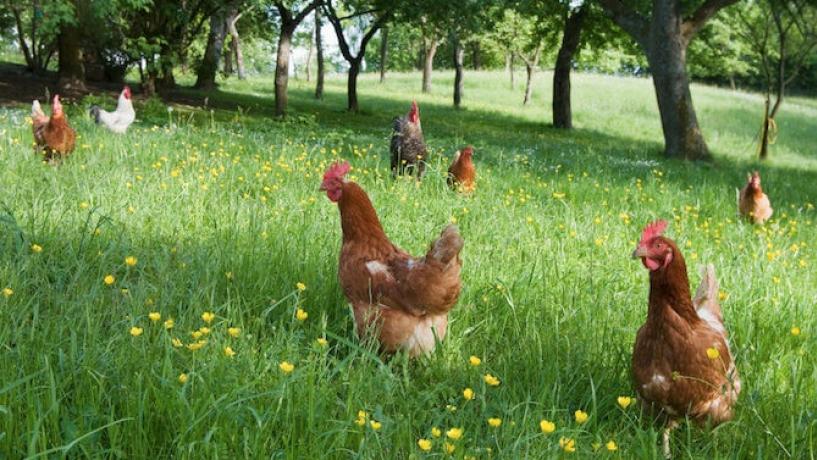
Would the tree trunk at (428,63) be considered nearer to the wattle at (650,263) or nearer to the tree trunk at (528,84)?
the tree trunk at (528,84)

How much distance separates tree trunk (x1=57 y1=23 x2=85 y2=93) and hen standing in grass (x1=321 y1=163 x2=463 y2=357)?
15579 mm

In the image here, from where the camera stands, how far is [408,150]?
730cm

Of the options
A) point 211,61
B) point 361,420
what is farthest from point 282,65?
point 361,420

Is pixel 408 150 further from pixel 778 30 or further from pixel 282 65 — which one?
pixel 778 30

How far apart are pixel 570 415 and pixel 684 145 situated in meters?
12.9

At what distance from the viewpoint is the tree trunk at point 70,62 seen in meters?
16.4

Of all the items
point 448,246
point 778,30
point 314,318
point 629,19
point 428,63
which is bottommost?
point 314,318

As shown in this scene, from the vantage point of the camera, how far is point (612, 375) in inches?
123

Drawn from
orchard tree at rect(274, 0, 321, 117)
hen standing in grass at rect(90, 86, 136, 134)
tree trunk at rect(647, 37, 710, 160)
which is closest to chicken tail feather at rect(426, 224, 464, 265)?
hen standing in grass at rect(90, 86, 136, 134)

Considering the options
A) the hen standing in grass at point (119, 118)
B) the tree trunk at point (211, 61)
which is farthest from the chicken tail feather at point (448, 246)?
the tree trunk at point (211, 61)

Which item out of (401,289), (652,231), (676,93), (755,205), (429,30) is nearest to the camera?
(652,231)

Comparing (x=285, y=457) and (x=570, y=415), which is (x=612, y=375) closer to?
(x=570, y=415)

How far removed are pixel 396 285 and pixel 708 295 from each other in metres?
1.49

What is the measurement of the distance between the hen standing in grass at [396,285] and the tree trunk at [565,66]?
63.8 ft
